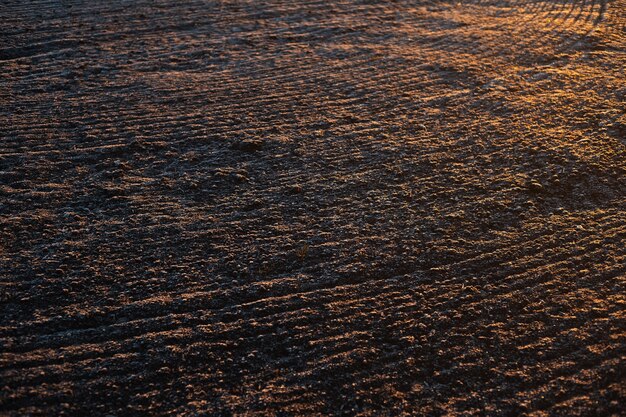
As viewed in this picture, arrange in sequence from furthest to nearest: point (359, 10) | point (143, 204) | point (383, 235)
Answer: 1. point (359, 10)
2. point (143, 204)
3. point (383, 235)

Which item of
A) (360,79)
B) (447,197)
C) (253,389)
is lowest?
(253,389)

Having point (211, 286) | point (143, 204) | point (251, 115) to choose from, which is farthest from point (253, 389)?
point (251, 115)

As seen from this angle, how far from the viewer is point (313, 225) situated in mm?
3330

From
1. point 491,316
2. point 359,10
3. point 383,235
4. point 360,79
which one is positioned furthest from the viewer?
point 359,10

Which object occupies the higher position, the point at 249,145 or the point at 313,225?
the point at 249,145

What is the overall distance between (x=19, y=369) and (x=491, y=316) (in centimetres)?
203

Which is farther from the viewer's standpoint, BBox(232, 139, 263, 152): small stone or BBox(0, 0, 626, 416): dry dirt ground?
BBox(232, 139, 263, 152): small stone

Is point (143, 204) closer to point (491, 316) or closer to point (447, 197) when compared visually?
point (447, 197)

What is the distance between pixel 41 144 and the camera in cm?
403

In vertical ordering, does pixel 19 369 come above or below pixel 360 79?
below

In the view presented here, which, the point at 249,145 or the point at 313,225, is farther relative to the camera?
the point at 249,145

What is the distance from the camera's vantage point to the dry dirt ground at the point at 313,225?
2.47m

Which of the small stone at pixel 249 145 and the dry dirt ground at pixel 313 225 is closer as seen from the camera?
the dry dirt ground at pixel 313 225

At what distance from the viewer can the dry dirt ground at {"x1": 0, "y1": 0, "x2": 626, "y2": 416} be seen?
8.11 ft
